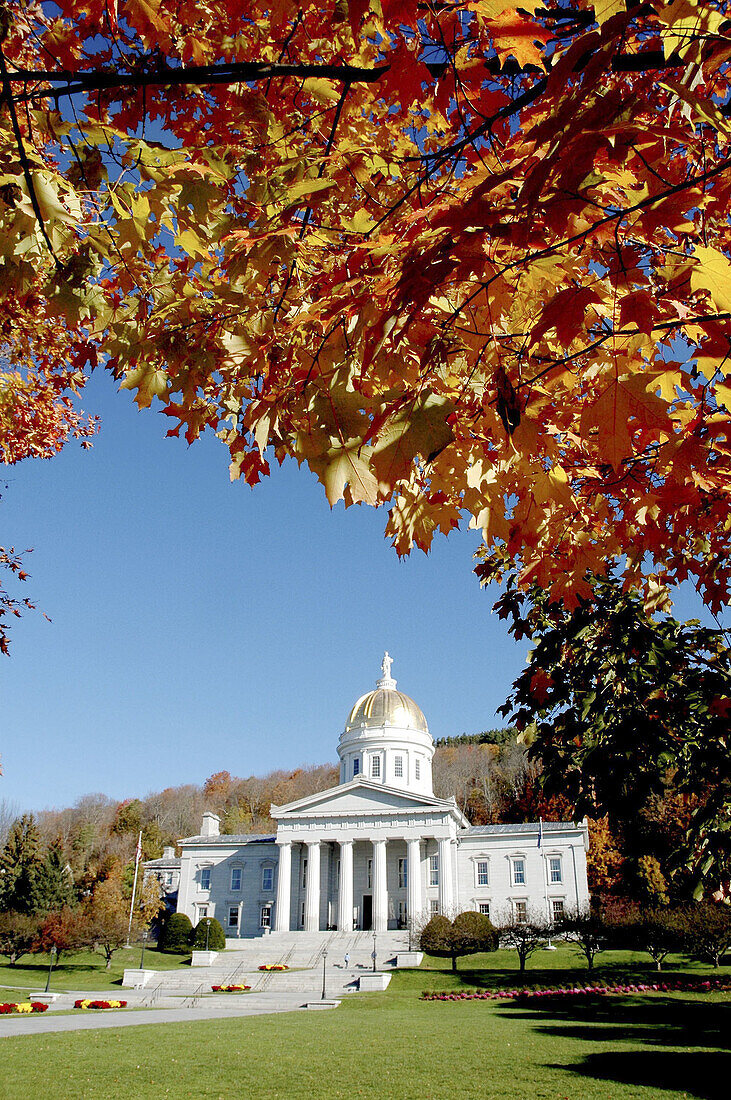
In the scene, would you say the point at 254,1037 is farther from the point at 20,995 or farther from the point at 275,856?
the point at 275,856

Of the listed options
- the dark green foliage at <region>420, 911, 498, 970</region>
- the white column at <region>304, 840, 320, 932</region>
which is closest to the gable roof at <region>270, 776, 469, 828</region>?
the white column at <region>304, 840, 320, 932</region>

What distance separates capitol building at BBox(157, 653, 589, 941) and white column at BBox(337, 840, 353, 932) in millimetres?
77

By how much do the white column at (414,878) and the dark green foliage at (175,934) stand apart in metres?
16.8

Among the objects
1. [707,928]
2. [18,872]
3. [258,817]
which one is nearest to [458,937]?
[707,928]

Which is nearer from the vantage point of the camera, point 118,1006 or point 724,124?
point 724,124

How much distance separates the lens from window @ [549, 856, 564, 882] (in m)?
52.8

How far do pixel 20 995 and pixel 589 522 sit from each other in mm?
35596

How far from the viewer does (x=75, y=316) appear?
129 inches

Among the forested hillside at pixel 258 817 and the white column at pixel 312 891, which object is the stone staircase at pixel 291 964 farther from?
the forested hillside at pixel 258 817

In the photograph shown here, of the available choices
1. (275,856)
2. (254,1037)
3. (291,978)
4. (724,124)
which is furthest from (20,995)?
(724,124)

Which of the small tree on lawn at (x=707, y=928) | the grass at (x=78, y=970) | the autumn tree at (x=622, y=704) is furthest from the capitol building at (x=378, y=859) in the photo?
the autumn tree at (x=622, y=704)

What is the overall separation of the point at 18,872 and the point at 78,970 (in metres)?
12.8

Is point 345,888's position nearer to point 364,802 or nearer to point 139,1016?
point 364,802

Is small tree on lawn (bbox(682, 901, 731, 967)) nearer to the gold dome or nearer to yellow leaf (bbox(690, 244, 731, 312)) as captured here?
the gold dome
